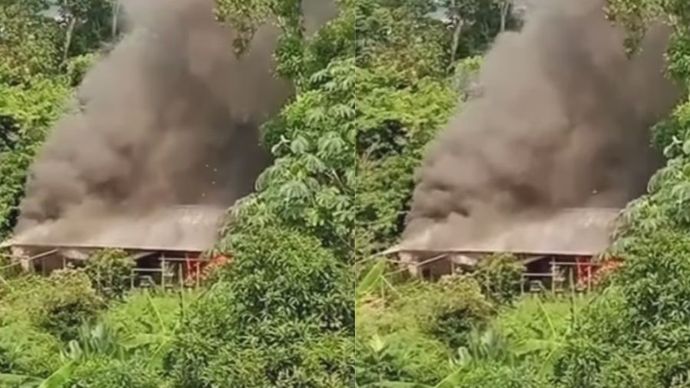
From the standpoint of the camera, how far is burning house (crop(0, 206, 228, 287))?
112 inches

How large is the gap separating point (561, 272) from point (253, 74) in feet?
3.07

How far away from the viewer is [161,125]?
2.83m

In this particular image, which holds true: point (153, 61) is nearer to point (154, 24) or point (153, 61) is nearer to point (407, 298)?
point (154, 24)

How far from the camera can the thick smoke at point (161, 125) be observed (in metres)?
2.82

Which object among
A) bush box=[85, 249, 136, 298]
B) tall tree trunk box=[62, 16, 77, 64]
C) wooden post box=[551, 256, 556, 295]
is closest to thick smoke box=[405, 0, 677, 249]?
Answer: wooden post box=[551, 256, 556, 295]

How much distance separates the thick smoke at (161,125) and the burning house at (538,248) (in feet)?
1.55

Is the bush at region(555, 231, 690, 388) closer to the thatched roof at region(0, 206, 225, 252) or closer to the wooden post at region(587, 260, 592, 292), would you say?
the wooden post at region(587, 260, 592, 292)

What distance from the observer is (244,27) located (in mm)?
2811

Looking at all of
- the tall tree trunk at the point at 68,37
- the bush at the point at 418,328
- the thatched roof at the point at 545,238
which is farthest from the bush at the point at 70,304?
the thatched roof at the point at 545,238

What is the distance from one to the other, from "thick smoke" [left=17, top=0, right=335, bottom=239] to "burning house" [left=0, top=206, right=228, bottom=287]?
18 mm

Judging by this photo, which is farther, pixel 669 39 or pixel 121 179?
pixel 121 179

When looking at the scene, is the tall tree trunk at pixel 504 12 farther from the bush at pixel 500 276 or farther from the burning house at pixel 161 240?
the burning house at pixel 161 240

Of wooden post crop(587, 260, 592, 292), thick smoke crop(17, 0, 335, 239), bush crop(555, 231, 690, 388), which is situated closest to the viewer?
bush crop(555, 231, 690, 388)

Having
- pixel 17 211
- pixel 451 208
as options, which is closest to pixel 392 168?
pixel 451 208
